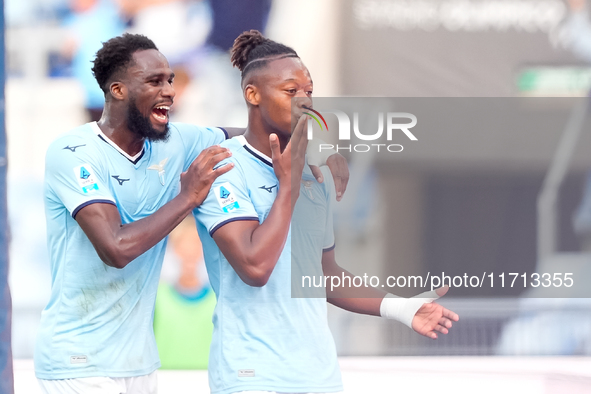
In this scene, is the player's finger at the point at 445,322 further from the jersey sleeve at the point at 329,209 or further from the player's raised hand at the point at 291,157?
the player's raised hand at the point at 291,157

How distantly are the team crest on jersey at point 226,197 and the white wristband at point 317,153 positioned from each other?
41 cm

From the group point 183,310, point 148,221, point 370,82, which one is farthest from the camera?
point 183,310

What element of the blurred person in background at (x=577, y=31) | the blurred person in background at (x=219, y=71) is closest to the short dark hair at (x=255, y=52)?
the blurred person in background at (x=219, y=71)

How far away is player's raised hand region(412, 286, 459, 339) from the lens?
2.48 metres

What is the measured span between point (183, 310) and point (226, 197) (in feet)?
12.1

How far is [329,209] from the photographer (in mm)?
2662

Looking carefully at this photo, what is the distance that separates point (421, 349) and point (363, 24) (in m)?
2.78

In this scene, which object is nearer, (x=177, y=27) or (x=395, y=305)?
(x=395, y=305)

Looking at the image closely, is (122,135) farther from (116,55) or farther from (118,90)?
(116,55)

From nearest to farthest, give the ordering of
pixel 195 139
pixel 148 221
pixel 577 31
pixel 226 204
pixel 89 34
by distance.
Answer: pixel 226 204, pixel 148 221, pixel 195 139, pixel 577 31, pixel 89 34

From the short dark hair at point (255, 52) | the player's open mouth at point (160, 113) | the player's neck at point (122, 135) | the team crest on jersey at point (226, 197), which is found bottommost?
the team crest on jersey at point (226, 197)

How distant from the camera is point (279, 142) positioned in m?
2.48

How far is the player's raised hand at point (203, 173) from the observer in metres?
2.39

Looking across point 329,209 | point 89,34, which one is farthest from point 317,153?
point 89,34
